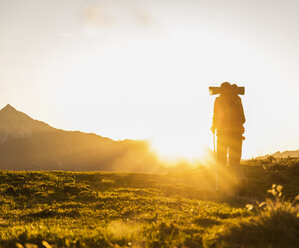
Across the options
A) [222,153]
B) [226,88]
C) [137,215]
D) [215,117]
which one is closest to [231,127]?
[215,117]

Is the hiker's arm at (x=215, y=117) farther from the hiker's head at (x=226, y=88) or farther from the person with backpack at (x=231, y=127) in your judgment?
the hiker's head at (x=226, y=88)

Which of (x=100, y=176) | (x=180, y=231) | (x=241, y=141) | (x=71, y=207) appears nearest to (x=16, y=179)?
(x=100, y=176)

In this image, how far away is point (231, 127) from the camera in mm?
11469

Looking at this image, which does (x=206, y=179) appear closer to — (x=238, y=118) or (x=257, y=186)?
(x=257, y=186)

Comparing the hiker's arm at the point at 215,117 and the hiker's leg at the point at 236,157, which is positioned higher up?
the hiker's arm at the point at 215,117

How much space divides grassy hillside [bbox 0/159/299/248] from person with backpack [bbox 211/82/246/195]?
140 centimetres

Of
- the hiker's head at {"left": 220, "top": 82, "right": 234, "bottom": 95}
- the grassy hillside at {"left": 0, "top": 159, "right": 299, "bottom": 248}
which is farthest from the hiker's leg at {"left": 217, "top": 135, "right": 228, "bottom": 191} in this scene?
the hiker's head at {"left": 220, "top": 82, "right": 234, "bottom": 95}

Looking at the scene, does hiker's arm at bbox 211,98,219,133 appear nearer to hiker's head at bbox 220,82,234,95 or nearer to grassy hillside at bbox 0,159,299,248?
hiker's head at bbox 220,82,234,95

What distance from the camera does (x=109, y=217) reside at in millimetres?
8500

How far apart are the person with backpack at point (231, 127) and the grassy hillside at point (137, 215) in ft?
4.59

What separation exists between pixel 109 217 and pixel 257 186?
10883 mm

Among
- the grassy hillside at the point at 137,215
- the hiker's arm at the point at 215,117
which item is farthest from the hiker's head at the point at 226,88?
the grassy hillside at the point at 137,215

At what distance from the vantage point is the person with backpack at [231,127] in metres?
11.3

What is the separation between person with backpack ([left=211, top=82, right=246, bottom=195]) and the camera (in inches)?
445
